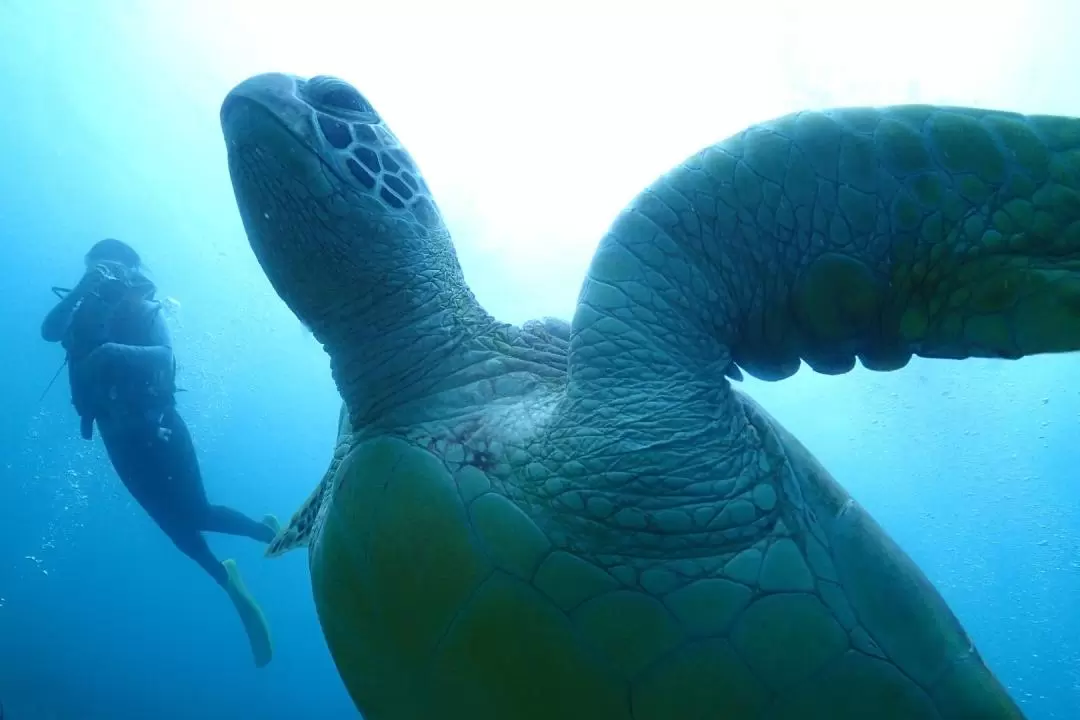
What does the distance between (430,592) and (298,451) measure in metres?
34.8

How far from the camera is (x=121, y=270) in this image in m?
5.32

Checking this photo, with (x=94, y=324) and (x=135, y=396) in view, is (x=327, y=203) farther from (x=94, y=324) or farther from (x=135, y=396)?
(x=94, y=324)

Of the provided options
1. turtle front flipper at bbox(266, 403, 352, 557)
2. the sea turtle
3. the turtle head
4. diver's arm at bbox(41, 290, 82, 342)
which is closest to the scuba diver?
diver's arm at bbox(41, 290, 82, 342)

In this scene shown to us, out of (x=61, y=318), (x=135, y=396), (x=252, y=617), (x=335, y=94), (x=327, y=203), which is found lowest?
(x=252, y=617)

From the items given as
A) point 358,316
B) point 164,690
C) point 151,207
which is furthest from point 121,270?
point 164,690

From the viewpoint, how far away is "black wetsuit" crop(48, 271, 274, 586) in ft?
16.6

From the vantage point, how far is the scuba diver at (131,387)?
16.6ft

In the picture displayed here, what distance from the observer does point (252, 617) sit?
6.38m

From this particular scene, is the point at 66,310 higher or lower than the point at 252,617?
higher

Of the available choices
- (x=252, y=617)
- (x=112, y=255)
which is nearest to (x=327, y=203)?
(x=112, y=255)

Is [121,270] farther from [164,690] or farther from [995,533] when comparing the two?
[995,533]

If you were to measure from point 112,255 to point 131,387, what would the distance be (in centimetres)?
131

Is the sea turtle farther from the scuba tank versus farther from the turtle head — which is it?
the scuba tank

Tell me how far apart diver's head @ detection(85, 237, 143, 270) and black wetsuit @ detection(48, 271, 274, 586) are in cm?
28
